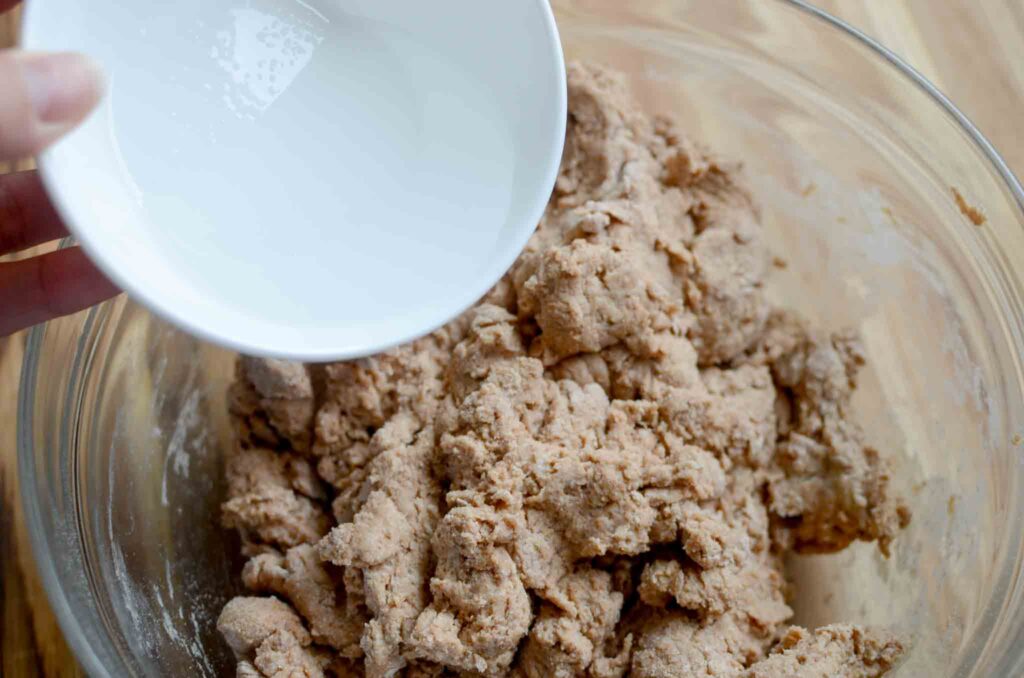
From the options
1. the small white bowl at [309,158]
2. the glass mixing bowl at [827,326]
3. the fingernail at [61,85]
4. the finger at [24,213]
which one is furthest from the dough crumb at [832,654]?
the finger at [24,213]

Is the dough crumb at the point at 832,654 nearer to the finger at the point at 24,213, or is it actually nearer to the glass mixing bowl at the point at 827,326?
the glass mixing bowl at the point at 827,326

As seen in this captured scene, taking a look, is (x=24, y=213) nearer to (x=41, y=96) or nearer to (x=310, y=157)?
(x=310, y=157)

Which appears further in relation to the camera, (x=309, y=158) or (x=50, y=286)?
(x=50, y=286)

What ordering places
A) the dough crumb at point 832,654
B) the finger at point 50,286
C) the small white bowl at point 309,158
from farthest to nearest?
the finger at point 50,286 → the dough crumb at point 832,654 → the small white bowl at point 309,158

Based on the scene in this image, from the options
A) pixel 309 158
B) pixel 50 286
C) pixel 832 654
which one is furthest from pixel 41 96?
pixel 832 654

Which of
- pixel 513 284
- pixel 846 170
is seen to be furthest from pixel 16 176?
Answer: pixel 846 170
